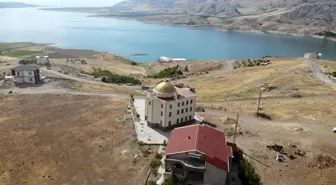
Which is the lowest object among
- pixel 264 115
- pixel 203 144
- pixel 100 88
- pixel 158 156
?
pixel 158 156

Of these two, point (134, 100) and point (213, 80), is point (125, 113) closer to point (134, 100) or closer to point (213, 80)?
point (134, 100)

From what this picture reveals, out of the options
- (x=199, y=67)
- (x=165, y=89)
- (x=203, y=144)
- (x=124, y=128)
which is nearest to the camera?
(x=203, y=144)

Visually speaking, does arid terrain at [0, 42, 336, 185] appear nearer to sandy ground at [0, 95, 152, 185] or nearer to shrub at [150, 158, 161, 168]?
sandy ground at [0, 95, 152, 185]

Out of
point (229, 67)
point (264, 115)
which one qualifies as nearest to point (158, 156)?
point (264, 115)

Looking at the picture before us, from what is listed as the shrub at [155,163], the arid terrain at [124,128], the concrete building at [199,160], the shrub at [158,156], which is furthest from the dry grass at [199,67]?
the concrete building at [199,160]

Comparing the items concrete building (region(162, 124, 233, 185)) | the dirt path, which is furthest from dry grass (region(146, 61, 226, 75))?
concrete building (region(162, 124, 233, 185))

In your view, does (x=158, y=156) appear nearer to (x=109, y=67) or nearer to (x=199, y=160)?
(x=199, y=160)

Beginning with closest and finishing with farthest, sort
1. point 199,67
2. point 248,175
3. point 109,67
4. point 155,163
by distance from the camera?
point 248,175 < point 155,163 < point 199,67 < point 109,67

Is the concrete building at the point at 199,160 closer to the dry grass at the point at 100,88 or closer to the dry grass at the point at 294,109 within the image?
the dry grass at the point at 294,109
